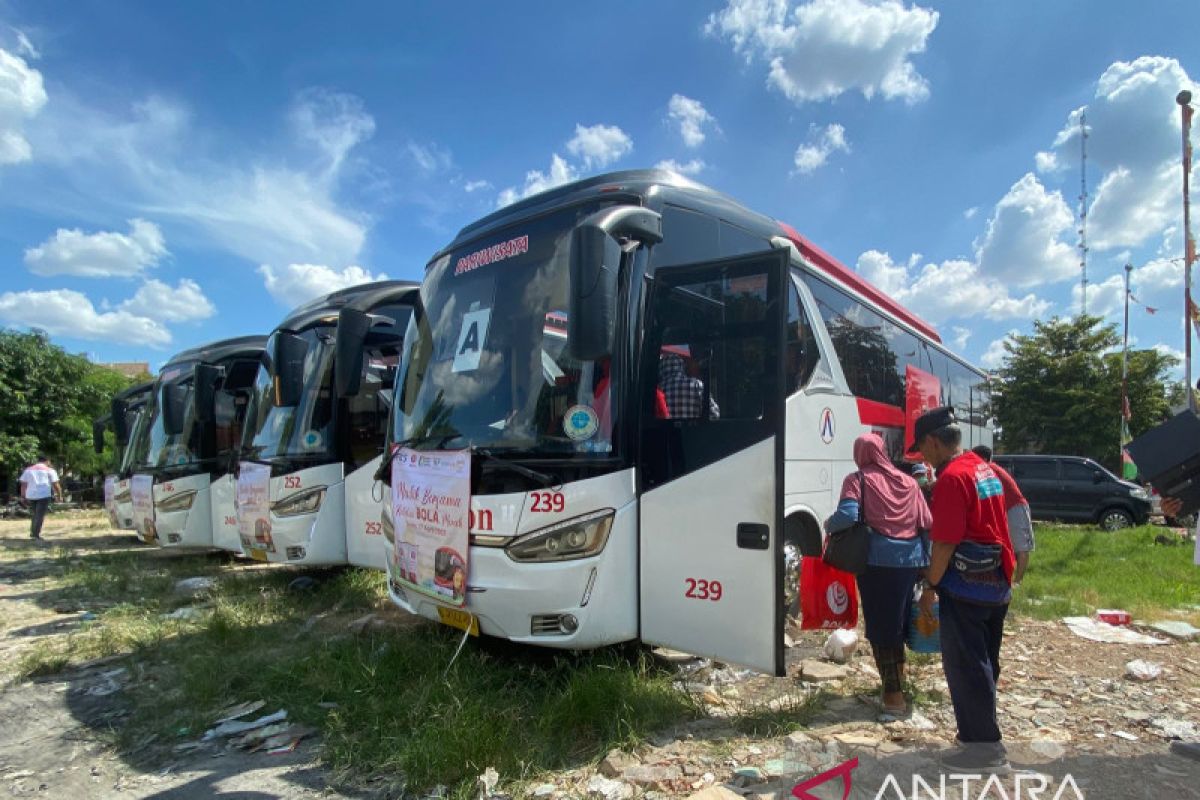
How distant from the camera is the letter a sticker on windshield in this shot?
14.8ft

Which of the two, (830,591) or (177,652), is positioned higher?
(830,591)

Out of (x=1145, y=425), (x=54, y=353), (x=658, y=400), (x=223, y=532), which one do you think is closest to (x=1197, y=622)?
(x=658, y=400)

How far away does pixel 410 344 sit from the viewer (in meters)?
5.23

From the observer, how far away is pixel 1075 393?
82.9ft

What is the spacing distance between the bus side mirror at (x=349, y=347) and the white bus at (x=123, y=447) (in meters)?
7.85

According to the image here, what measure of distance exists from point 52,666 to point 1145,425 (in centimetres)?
3182

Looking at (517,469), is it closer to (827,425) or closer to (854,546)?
(854,546)

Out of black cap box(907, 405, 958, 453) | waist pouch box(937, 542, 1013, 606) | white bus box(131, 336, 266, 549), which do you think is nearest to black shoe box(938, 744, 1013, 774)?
waist pouch box(937, 542, 1013, 606)

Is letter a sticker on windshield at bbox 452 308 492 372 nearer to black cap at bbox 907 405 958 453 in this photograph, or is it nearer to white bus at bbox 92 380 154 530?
black cap at bbox 907 405 958 453

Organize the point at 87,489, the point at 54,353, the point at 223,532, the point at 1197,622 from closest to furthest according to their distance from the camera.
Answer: the point at 1197,622 < the point at 223,532 < the point at 54,353 < the point at 87,489

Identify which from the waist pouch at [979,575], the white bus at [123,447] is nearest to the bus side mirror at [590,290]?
the waist pouch at [979,575]

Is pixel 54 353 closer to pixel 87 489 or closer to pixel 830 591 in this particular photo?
pixel 87 489

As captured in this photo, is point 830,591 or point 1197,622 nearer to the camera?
point 830,591

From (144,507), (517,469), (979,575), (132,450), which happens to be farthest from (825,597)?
(132,450)
